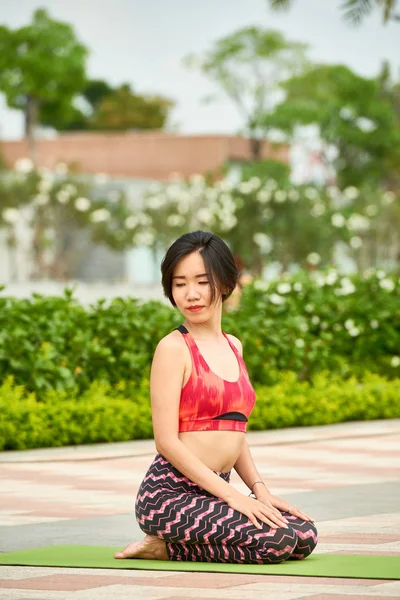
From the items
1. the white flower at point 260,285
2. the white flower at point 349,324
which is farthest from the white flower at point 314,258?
the white flower at point 260,285

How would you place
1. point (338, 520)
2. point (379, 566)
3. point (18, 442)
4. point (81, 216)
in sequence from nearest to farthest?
point (379, 566)
point (338, 520)
point (18, 442)
point (81, 216)

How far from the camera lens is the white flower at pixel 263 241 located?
5491 cm

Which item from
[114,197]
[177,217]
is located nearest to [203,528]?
[177,217]

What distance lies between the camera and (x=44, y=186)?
52125 millimetres

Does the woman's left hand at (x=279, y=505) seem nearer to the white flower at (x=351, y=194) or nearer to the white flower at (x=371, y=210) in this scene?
the white flower at (x=351, y=194)

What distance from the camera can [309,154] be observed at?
75125mm

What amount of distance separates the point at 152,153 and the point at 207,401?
66702mm

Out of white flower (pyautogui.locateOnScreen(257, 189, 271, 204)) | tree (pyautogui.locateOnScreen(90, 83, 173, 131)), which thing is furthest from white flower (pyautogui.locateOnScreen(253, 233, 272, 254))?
tree (pyautogui.locateOnScreen(90, 83, 173, 131))

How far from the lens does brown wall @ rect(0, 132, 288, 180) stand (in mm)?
71688

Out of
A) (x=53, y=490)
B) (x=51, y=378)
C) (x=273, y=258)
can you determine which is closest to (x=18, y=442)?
(x=51, y=378)

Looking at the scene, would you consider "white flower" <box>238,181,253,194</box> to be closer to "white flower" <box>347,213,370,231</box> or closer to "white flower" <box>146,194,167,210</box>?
"white flower" <box>146,194,167,210</box>

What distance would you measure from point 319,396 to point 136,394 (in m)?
2.08

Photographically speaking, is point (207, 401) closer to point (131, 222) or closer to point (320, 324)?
point (320, 324)

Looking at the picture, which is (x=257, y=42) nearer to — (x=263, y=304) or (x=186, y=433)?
(x=263, y=304)
